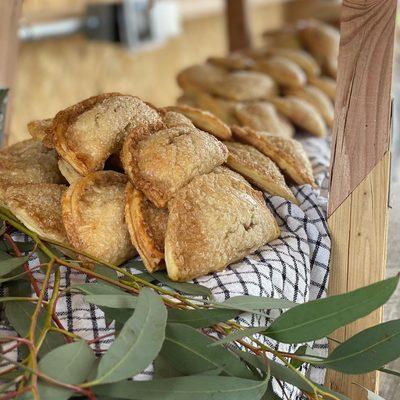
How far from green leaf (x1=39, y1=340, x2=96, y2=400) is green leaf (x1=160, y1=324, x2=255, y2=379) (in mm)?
114

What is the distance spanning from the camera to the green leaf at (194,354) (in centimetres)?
91

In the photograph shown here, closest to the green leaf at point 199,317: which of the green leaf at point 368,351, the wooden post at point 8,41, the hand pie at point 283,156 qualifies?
the green leaf at point 368,351

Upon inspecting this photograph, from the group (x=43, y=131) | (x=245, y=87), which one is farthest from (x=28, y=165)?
(x=245, y=87)

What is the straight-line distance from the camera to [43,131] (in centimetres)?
131

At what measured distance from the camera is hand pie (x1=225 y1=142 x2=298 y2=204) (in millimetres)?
1300

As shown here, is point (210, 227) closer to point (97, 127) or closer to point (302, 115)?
point (97, 127)

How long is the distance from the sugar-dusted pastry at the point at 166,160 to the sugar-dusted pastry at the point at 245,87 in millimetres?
942

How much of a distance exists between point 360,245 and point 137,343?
562 mm

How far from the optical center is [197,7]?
4.66m

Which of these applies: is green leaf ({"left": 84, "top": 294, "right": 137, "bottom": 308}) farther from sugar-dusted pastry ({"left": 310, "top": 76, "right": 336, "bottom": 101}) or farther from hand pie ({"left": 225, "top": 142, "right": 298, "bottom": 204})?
sugar-dusted pastry ({"left": 310, "top": 76, "right": 336, "bottom": 101})

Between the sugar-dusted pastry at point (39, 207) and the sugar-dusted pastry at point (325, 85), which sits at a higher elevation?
the sugar-dusted pastry at point (39, 207)

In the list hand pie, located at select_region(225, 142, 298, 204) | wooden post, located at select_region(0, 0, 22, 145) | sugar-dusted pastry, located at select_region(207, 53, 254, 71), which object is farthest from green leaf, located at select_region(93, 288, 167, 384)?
sugar-dusted pastry, located at select_region(207, 53, 254, 71)

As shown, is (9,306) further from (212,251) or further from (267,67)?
(267,67)

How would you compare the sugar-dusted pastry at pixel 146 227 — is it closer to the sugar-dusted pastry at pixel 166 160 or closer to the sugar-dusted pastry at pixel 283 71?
the sugar-dusted pastry at pixel 166 160
